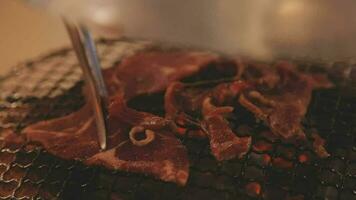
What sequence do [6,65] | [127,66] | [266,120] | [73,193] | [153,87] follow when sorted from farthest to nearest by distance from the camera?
1. [6,65]
2. [127,66]
3. [153,87]
4. [266,120]
5. [73,193]

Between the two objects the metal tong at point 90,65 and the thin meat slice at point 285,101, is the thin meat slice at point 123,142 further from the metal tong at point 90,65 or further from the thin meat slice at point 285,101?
the thin meat slice at point 285,101

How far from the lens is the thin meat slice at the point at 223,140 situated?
124cm

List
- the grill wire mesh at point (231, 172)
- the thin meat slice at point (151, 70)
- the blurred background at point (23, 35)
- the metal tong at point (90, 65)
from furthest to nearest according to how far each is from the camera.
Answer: the blurred background at point (23, 35) → the thin meat slice at point (151, 70) → the grill wire mesh at point (231, 172) → the metal tong at point (90, 65)

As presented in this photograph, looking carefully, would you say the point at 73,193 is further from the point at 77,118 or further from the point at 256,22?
the point at 256,22

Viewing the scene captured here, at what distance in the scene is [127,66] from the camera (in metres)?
1.58

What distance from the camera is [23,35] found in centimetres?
208

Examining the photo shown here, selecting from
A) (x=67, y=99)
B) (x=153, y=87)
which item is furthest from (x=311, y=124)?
(x=67, y=99)

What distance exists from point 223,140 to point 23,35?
4.06ft

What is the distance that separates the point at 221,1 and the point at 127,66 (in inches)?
42.0

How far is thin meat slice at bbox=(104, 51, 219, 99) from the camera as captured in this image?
1477 millimetres

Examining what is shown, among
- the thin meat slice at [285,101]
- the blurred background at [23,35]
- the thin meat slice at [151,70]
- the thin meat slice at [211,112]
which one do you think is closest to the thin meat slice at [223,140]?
the thin meat slice at [211,112]

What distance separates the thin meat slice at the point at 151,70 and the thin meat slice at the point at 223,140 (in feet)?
0.79

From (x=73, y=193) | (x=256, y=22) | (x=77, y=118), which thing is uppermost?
(x=256, y=22)

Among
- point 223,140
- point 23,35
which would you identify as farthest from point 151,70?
point 23,35
